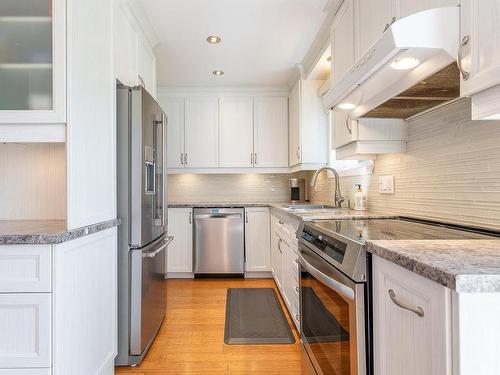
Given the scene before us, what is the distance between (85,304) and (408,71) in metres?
1.70

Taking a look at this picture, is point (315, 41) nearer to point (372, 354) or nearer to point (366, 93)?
point (366, 93)

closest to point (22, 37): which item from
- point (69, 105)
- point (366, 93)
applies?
point (69, 105)

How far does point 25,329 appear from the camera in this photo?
1216mm

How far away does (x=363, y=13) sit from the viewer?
5.36 feet

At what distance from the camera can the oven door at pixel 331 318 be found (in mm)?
1047

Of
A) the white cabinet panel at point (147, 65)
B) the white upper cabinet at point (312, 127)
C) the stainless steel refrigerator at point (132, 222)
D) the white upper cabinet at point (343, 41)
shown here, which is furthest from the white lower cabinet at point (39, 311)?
the white upper cabinet at point (312, 127)

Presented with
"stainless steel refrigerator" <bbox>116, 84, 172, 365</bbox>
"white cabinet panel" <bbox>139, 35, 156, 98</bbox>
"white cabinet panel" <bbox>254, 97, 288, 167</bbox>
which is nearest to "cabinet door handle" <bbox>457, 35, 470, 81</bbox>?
"stainless steel refrigerator" <bbox>116, 84, 172, 365</bbox>

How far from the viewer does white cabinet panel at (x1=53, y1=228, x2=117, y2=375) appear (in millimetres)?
1243

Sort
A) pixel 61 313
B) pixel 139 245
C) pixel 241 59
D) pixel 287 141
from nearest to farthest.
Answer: pixel 61 313, pixel 139 245, pixel 241 59, pixel 287 141

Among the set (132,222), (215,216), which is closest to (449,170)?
(132,222)

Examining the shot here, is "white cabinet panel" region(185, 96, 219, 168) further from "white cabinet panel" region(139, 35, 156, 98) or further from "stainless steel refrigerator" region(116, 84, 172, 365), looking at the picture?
"stainless steel refrigerator" region(116, 84, 172, 365)

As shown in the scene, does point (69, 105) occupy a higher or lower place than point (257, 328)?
higher

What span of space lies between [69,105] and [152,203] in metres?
0.89

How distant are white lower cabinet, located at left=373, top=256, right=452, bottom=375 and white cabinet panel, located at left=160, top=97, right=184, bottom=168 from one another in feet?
10.5
